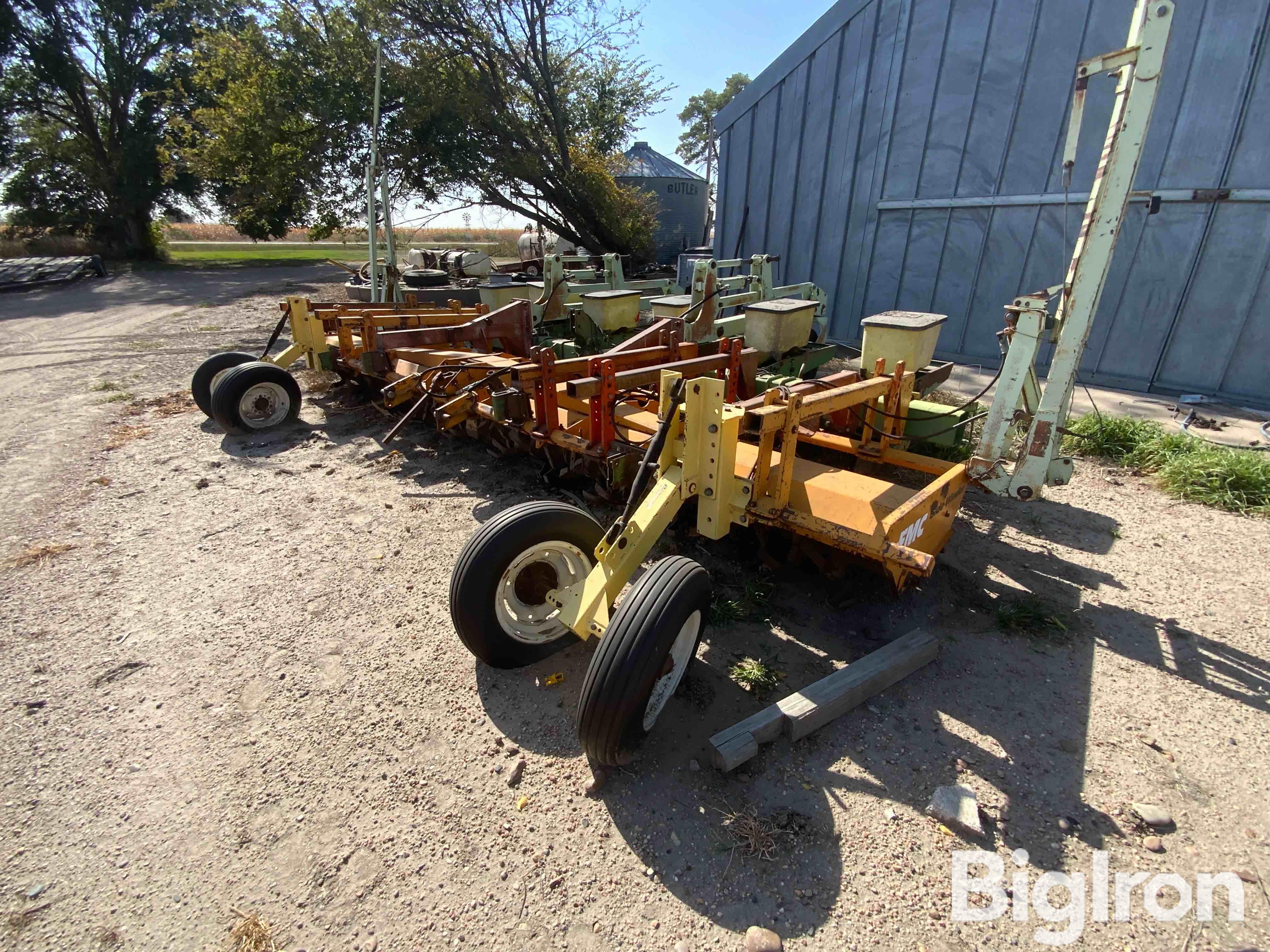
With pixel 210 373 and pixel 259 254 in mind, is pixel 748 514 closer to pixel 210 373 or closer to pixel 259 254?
pixel 210 373

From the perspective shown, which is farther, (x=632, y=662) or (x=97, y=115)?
(x=97, y=115)

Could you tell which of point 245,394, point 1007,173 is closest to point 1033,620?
point 245,394

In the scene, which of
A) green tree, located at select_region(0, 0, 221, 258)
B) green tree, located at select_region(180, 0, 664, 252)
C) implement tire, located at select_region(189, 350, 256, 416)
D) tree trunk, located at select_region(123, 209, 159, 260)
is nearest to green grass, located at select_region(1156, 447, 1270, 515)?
implement tire, located at select_region(189, 350, 256, 416)

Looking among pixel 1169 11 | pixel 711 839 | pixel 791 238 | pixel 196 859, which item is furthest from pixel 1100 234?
pixel 791 238

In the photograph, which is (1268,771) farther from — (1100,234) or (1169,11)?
(1169,11)

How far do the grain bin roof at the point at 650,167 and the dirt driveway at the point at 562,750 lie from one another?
58.5ft

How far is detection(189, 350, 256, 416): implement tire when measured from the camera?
658 cm

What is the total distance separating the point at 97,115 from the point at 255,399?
3067 centimetres

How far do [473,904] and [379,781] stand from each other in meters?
0.67

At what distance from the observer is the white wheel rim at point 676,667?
249 cm

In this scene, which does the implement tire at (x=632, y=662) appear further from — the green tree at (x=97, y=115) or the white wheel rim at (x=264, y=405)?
the green tree at (x=97, y=115)

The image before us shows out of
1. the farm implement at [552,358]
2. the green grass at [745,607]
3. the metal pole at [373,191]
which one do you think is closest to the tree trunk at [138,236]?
the metal pole at [373,191]

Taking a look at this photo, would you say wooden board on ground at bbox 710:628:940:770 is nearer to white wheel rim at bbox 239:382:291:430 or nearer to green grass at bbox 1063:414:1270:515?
green grass at bbox 1063:414:1270:515

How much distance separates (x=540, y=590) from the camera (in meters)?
3.01
